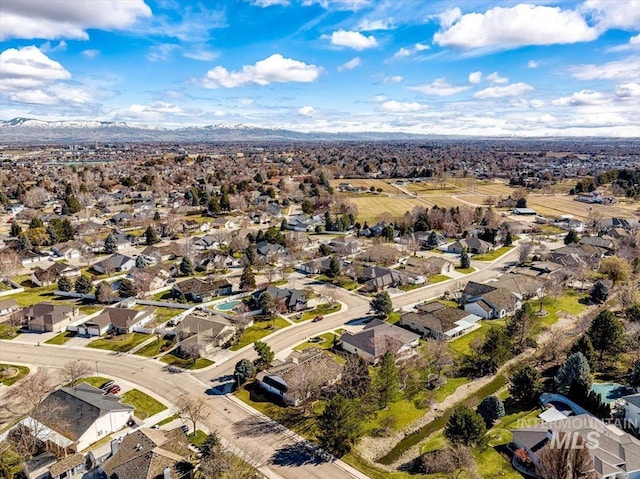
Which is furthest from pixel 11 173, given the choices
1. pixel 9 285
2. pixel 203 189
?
pixel 9 285

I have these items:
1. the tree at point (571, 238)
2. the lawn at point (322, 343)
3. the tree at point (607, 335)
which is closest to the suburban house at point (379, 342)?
the lawn at point (322, 343)

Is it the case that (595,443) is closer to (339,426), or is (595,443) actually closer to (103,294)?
(339,426)

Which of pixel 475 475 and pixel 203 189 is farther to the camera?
pixel 203 189

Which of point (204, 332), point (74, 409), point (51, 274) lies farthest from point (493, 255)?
point (51, 274)

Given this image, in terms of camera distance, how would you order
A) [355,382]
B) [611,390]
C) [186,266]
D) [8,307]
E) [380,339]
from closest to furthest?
[355,382], [611,390], [380,339], [8,307], [186,266]

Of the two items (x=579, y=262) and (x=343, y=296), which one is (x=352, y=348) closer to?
(x=343, y=296)

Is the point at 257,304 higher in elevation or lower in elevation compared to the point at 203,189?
lower
